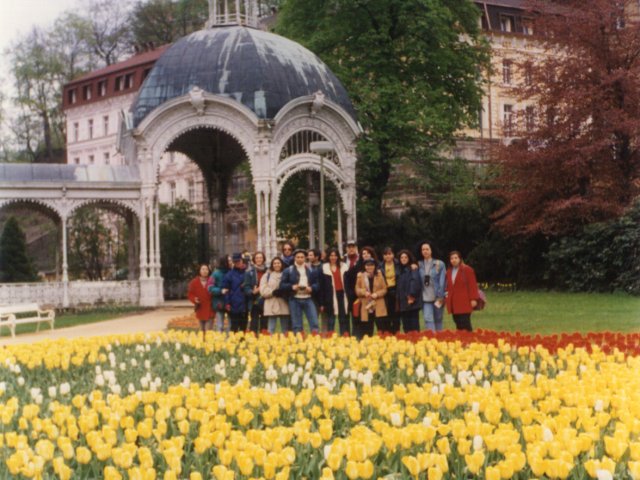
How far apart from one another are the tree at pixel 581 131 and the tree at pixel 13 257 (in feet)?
81.7

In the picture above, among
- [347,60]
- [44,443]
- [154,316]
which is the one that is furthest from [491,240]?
[44,443]

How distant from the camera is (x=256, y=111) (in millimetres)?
30000

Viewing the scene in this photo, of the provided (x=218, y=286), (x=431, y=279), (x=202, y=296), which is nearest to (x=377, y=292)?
(x=431, y=279)

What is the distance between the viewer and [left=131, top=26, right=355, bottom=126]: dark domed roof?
30.5 metres

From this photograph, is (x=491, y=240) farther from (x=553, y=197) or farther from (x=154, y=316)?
(x=154, y=316)

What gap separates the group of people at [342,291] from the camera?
54.2 ft

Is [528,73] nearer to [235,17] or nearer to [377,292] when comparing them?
[235,17]

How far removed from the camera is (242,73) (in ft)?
101

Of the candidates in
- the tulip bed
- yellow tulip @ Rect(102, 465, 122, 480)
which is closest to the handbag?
the tulip bed

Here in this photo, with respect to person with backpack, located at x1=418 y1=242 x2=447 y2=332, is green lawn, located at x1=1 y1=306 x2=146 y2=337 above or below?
below

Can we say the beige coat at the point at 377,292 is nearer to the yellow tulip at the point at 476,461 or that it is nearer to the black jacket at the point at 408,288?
the black jacket at the point at 408,288

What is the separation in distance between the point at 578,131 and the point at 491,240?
6508 mm

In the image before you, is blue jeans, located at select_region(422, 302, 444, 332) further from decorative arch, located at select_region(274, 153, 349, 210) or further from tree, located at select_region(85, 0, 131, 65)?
tree, located at select_region(85, 0, 131, 65)

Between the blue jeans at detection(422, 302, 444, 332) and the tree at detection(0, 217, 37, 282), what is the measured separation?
112ft
